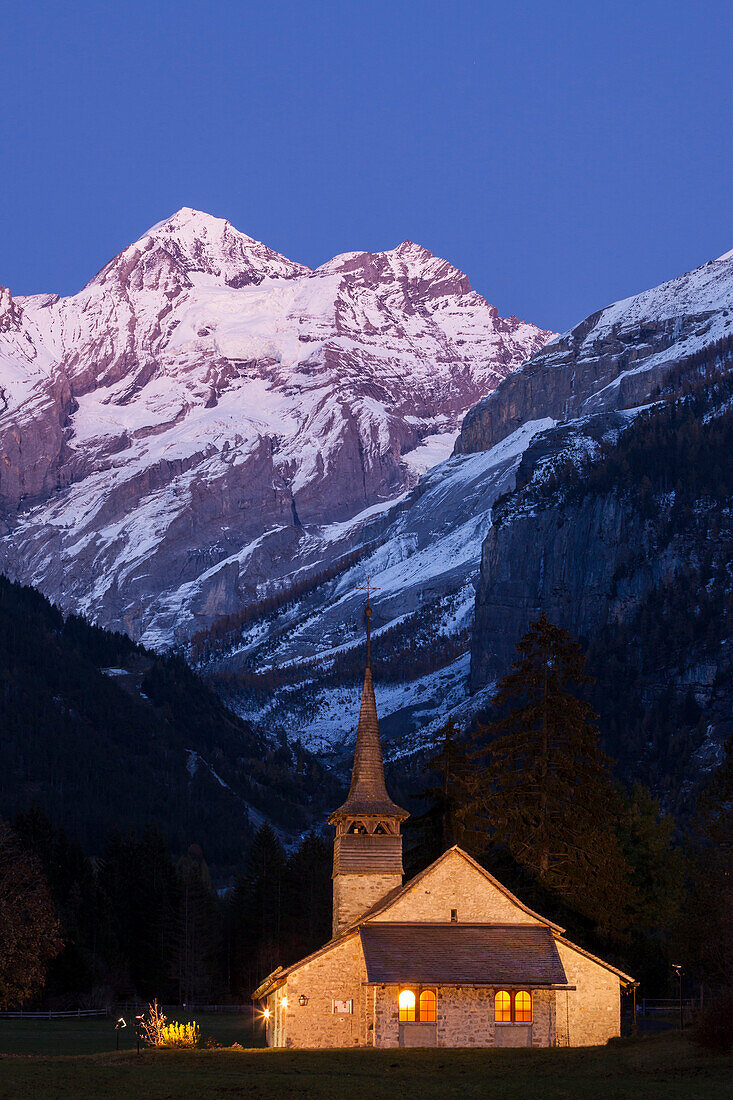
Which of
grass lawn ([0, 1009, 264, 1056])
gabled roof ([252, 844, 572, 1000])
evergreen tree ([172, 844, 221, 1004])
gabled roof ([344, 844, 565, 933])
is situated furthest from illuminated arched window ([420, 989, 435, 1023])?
evergreen tree ([172, 844, 221, 1004])

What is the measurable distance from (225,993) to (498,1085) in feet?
267

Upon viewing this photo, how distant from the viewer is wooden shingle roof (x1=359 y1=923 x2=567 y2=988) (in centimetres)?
4941

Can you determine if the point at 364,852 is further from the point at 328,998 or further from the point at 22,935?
the point at 22,935

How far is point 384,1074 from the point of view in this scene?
4131 cm

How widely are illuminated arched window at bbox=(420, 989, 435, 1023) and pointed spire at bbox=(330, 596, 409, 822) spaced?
9264 millimetres

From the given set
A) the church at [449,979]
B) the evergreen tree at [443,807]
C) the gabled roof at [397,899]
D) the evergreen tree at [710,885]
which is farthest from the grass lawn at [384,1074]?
the evergreen tree at [443,807]

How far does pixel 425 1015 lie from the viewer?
49.7 m

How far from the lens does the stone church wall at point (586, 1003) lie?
165ft

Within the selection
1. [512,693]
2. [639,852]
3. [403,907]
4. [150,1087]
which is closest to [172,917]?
[639,852]

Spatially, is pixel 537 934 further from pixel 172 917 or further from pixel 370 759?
pixel 172 917

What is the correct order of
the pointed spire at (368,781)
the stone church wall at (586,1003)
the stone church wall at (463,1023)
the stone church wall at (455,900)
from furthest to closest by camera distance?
the pointed spire at (368,781), the stone church wall at (455,900), the stone church wall at (586,1003), the stone church wall at (463,1023)

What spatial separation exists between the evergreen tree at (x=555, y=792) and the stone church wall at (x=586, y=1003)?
9351 mm

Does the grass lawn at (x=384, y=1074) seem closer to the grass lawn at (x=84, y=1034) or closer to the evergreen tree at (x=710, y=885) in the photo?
the grass lawn at (x=84, y=1034)

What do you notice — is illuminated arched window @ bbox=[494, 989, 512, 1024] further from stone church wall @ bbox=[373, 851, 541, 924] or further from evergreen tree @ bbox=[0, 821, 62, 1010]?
evergreen tree @ bbox=[0, 821, 62, 1010]
